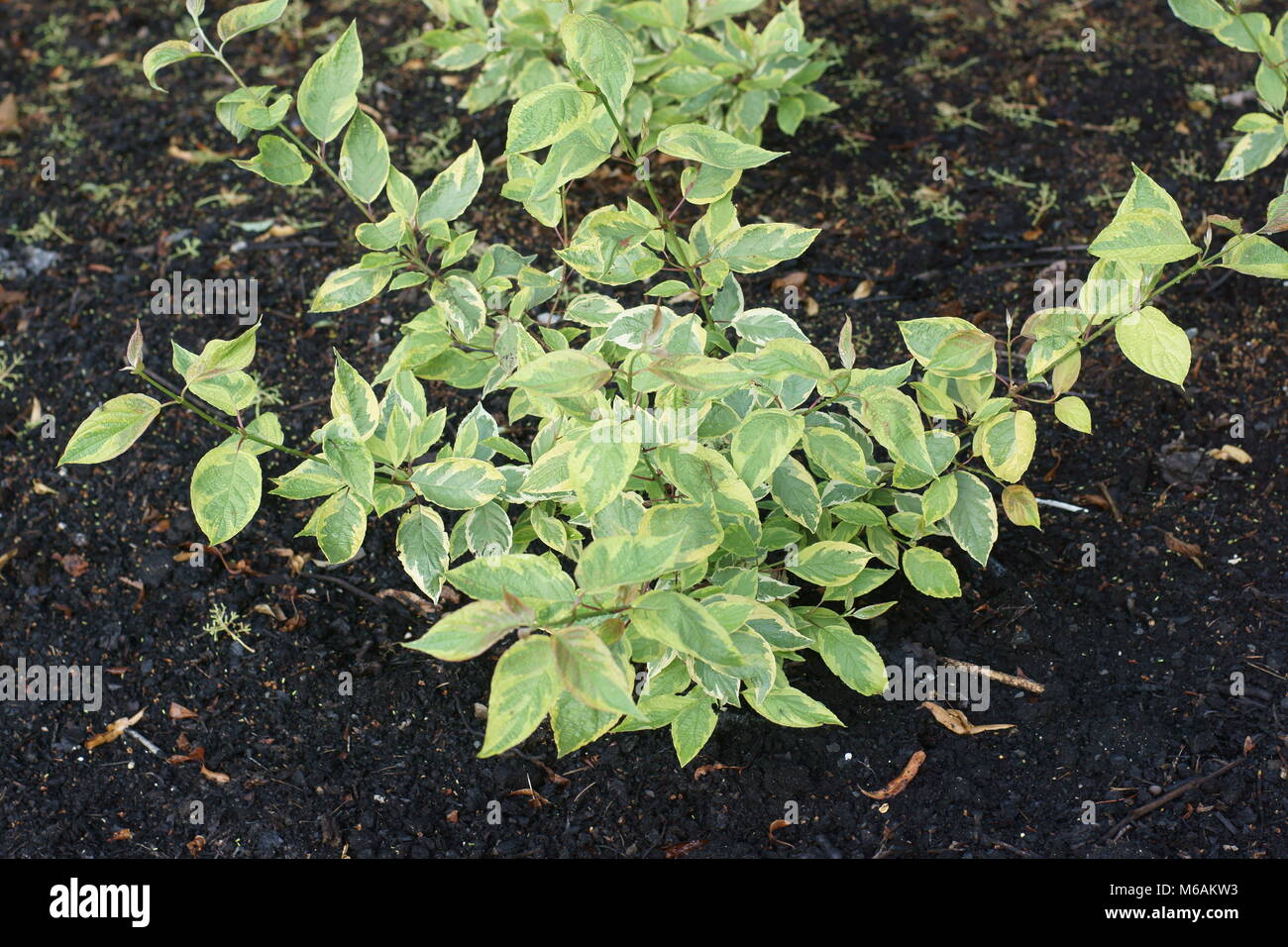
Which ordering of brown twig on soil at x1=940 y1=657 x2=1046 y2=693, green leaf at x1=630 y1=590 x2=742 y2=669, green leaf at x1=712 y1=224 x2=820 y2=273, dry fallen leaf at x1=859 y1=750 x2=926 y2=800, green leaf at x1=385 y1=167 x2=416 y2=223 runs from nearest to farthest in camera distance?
green leaf at x1=630 y1=590 x2=742 y2=669 → green leaf at x1=712 y1=224 x2=820 y2=273 → green leaf at x1=385 y1=167 x2=416 y2=223 → dry fallen leaf at x1=859 y1=750 x2=926 y2=800 → brown twig on soil at x1=940 y1=657 x2=1046 y2=693

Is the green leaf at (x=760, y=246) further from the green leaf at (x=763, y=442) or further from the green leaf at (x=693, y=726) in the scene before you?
the green leaf at (x=693, y=726)

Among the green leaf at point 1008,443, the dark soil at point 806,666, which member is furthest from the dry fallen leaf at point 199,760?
the green leaf at point 1008,443

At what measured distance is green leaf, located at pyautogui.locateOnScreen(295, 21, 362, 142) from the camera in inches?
83.0

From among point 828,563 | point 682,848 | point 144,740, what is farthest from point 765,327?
point 144,740

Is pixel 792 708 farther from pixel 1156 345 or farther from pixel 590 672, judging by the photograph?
pixel 1156 345

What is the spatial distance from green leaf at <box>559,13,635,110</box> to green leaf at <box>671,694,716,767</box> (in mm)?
1135

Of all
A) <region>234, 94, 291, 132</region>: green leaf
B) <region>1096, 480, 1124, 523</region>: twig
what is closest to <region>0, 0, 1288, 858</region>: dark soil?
<region>1096, 480, 1124, 523</region>: twig

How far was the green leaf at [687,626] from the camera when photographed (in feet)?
5.42

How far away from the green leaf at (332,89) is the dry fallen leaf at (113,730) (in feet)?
4.99

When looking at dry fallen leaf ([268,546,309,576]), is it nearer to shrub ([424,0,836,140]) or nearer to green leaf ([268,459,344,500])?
green leaf ([268,459,344,500])
